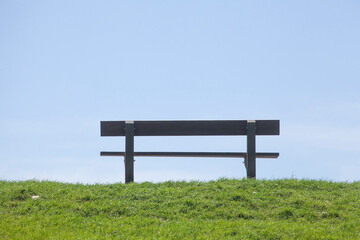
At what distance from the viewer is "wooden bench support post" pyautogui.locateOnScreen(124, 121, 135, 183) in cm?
1373

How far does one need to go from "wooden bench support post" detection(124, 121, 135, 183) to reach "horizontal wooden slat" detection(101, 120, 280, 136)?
22 cm

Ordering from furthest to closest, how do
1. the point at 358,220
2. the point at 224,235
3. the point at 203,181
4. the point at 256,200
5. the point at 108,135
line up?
the point at 108,135, the point at 203,181, the point at 256,200, the point at 358,220, the point at 224,235

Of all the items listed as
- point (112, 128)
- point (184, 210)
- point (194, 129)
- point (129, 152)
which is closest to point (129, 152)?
point (129, 152)

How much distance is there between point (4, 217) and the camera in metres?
10.8

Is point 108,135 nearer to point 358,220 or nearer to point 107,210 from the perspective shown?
point 107,210

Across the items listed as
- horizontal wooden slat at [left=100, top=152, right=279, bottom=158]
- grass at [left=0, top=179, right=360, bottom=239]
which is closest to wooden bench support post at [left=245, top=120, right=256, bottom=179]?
horizontal wooden slat at [left=100, top=152, right=279, bottom=158]

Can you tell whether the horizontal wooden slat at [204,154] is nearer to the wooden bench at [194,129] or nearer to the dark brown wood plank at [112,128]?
the wooden bench at [194,129]

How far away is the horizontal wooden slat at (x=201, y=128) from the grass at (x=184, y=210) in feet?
5.60

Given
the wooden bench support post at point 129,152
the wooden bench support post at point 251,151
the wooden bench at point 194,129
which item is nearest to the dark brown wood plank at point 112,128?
the wooden bench at point 194,129

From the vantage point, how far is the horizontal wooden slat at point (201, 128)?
1396 centimetres

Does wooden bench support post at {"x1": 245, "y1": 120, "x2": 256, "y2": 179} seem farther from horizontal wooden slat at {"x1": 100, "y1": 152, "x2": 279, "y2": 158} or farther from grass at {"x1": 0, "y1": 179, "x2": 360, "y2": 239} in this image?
grass at {"x1": 0, "y1": 179, "x2": 360, "y2": 239}

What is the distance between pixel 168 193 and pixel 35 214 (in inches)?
141

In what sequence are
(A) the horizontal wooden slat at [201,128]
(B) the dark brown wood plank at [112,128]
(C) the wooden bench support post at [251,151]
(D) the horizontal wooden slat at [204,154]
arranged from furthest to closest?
1. (B) the dark brown wood plank at [112,128]
2. (A) the horizontal wooden slat at [201,128]
3. (D) the horizontal wooden slat at [204,154]
4. (C) the wooden bench support post at [251,151]

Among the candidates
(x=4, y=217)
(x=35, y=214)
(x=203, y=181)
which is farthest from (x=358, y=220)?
(x=4, y=217)
